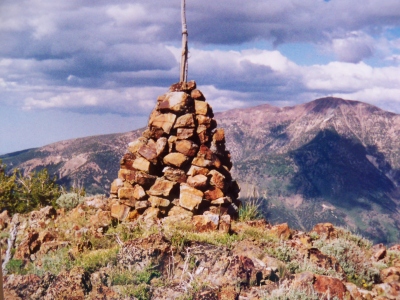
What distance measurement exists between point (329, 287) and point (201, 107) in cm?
734

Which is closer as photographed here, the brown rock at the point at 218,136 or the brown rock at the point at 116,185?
the brown rock at the point at 116,185

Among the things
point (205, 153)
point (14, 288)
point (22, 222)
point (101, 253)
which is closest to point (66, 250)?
point (101, 253)

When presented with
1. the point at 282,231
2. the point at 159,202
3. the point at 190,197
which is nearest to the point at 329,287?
the point at 282,231

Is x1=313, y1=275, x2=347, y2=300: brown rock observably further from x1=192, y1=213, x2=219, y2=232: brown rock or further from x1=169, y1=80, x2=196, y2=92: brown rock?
x1=169, y1=80, x2=196, y2=92: brown rock

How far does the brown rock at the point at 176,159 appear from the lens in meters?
12.5

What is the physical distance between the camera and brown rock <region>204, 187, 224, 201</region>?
12.1m

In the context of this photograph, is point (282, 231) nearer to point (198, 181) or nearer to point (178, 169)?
point (198, 181)

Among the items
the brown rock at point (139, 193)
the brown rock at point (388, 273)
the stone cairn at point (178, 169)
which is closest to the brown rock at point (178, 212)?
the stone cairn at point (178, 169)

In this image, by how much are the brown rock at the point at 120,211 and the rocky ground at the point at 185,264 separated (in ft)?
0.54

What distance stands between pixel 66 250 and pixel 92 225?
166 cm

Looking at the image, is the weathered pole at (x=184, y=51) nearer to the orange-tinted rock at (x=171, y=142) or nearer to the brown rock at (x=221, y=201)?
the orange-tinted rock at (x=171, y=142)

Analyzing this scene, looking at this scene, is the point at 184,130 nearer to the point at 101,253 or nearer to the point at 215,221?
the point at 215,221

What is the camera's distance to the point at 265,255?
30.0 ft

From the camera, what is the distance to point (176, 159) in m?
12.5
